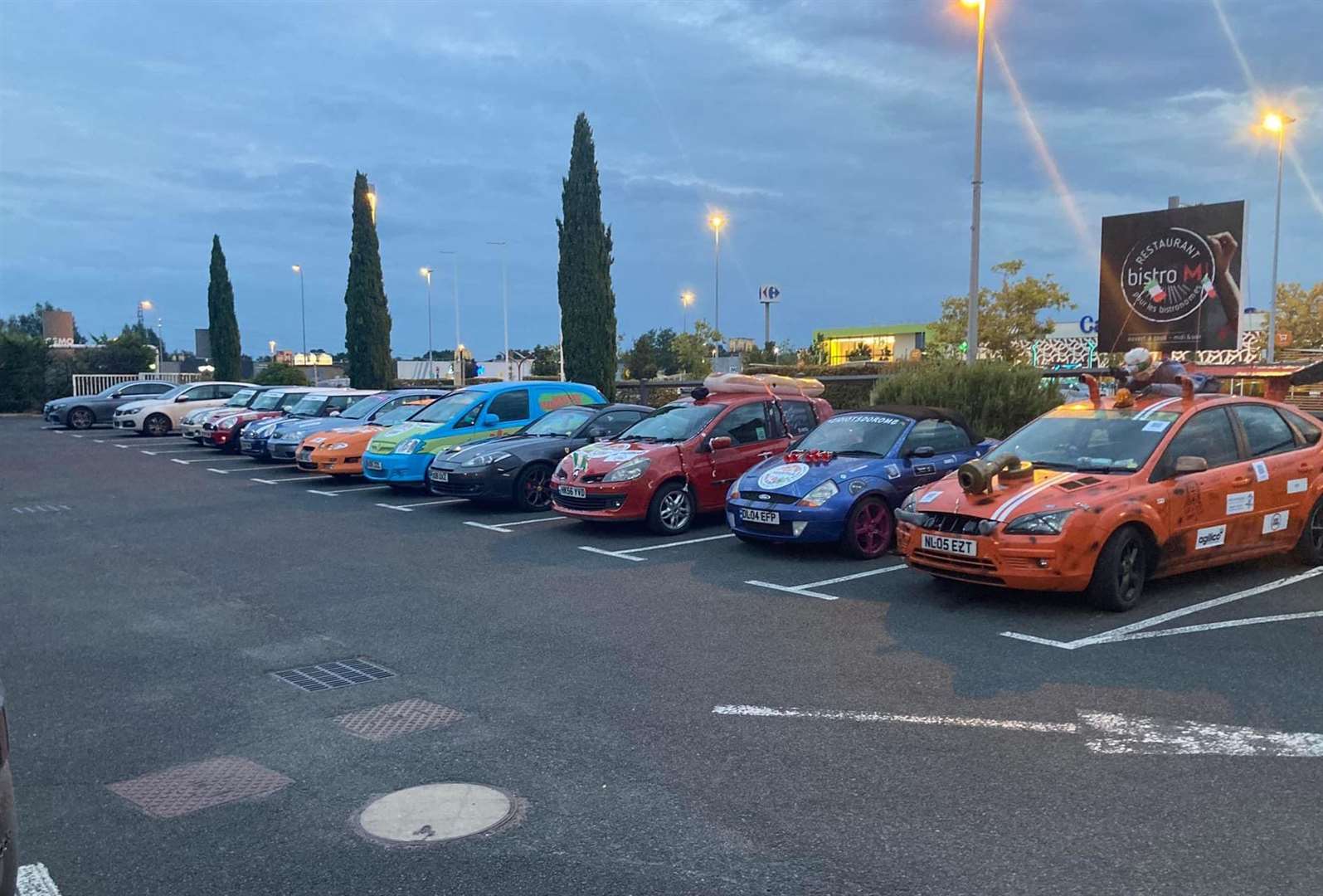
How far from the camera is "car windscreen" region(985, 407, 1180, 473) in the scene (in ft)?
25.3

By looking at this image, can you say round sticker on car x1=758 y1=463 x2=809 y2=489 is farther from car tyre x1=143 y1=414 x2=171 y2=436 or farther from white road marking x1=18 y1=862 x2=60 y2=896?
car tyre x1=143 y1=414 x2=171 y2=436

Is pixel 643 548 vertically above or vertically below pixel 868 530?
below

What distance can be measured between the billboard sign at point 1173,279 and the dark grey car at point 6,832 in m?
21.5

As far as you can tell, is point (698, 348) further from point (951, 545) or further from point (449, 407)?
point (951, 545)

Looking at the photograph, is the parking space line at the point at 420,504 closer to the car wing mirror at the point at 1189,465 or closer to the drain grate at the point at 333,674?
the drain grate at the point at 333,674

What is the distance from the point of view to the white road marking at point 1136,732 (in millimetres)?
4680

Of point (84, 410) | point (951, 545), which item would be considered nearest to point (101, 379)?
point (84, 410)

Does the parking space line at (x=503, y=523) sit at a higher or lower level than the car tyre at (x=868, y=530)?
lower

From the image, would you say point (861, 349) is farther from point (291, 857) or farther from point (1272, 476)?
point (291, 857)

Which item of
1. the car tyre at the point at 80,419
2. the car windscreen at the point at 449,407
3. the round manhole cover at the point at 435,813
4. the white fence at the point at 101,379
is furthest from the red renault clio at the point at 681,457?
the white fence at the point at 101,379

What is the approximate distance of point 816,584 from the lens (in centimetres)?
853

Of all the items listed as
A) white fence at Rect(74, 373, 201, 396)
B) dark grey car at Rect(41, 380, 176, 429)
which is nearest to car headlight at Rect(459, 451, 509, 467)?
dark grey car at Rect(41, 380, 176, 429)

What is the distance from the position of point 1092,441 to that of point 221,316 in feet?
157

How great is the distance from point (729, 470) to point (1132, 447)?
4.83m
